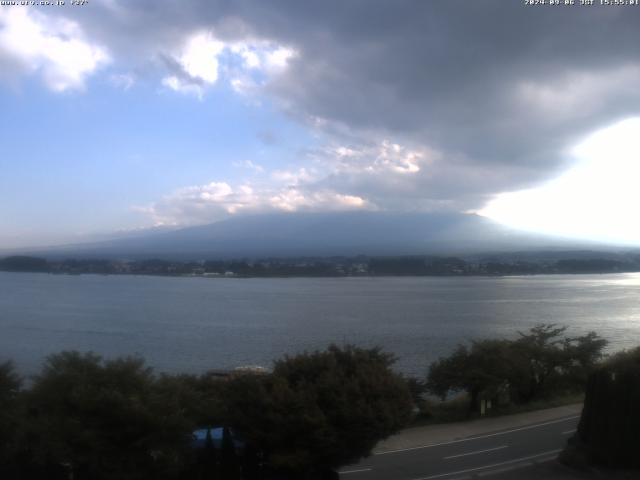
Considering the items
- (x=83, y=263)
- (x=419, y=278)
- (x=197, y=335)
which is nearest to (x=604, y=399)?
(x=197, y=335)

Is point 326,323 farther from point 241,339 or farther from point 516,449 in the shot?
point 516,449

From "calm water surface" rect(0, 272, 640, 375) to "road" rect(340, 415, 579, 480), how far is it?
9.99m

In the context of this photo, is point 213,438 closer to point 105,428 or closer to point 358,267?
point 105,428

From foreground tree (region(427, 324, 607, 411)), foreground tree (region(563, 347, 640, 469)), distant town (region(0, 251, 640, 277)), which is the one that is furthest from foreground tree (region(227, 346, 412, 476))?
distant town (region(0, 251, 640, 277))

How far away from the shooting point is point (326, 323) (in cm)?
3659

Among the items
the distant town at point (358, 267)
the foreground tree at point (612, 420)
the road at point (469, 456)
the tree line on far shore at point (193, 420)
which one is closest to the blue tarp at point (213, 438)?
the tree line on far shore at point (193, 420)

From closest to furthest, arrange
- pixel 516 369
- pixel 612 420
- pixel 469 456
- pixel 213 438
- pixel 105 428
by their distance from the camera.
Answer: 1. pixel 105 428
2. pixel 213 438
3. pixel 612 420
4. pixel 469 456
5. pixel 516 369

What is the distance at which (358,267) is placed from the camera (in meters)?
85.1

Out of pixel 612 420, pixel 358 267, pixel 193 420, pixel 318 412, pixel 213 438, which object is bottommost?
pixel 213 438

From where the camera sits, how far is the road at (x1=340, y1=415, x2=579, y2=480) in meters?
8.80

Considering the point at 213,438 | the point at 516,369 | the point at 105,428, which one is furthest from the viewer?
the point at 516,369

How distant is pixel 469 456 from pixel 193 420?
15.1 feet

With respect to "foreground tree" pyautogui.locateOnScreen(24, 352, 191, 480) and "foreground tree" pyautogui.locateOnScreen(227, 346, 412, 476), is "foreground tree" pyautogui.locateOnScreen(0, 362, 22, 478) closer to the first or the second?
"foreground tree" pyautogui.locateOnScreen(24, 352, 191, 480)

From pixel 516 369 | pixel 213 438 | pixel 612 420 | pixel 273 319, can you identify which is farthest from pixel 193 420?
pixel 273 319
